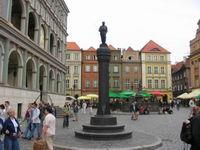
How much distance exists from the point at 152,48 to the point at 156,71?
609cm

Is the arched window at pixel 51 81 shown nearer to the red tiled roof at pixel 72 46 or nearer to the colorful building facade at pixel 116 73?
the red tiled roof at pixel 72 46

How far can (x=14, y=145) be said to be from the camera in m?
8.26

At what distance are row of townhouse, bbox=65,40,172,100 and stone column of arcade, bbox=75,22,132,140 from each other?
58061 mm

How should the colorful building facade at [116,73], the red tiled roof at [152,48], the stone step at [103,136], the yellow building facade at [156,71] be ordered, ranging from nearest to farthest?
the stone step at [103,136]
the colorful building facade at [116,73]
the yellow building facade at [156,71]
the red tiled roof at [152,48]

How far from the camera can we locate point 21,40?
2633 cm

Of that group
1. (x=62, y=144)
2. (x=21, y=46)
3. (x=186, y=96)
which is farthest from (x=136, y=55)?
(x=62, y=144)

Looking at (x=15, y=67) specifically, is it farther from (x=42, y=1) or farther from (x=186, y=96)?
(x=186, y=96)

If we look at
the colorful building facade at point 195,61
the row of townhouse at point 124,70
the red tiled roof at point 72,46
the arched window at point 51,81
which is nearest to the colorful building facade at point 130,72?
the row of townhouse at point 124,70

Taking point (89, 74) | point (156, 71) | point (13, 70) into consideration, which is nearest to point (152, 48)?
point (156, 71)

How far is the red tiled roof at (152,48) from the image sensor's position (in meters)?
74.9

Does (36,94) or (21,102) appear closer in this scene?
(21,102)

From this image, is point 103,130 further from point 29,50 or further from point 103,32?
point 29,50

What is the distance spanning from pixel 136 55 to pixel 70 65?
17292mm

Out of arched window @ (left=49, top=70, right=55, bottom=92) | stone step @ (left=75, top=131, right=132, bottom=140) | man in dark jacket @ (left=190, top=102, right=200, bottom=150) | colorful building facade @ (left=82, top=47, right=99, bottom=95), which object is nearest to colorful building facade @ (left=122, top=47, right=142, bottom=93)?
colorful building facade @ (left=82, top=47, right=99, bottom=95)
